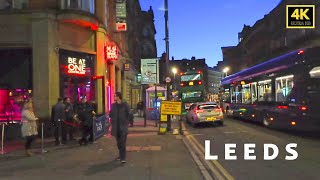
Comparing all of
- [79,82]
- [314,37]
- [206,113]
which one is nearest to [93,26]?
[79,82]

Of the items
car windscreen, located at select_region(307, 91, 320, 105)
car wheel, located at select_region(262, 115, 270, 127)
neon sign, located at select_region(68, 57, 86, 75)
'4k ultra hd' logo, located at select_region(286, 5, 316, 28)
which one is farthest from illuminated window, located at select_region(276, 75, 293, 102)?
neon sign, located at select_region(68, 57, 86, 75)

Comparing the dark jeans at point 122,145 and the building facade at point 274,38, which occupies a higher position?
the building facade at point 274,38

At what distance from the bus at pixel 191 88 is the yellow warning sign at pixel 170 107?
2631cm

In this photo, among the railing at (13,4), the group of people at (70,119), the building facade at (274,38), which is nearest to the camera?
the group of people at (70,119)

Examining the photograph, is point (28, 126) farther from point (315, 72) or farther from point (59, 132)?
point (315, 72)

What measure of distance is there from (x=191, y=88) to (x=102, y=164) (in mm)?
38512

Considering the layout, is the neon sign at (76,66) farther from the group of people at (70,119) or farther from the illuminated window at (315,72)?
the illuminated window at (315,72)

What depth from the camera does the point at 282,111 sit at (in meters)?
21.0

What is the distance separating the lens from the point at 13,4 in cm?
2195

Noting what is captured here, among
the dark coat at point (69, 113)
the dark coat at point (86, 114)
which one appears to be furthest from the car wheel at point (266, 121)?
the dark coat at point (69, 113)

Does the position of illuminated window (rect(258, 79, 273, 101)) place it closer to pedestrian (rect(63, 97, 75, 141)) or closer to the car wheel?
the car wheel

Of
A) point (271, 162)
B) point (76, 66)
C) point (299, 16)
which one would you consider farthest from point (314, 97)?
point (76, 66)

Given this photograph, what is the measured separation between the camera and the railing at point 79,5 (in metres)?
22.7

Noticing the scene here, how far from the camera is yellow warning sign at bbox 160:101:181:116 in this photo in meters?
24.0
